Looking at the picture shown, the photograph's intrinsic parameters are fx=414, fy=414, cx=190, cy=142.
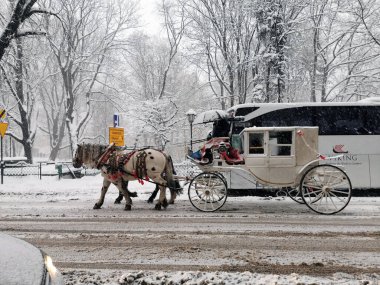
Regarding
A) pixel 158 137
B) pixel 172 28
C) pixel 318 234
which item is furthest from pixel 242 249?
pixel 172 28

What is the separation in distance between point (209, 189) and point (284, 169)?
181 cm

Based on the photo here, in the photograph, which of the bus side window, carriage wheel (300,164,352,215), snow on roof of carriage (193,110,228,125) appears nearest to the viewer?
carriage wheel (300,164,352,215)

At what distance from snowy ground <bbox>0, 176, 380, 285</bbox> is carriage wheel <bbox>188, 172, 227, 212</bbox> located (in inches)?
13.0

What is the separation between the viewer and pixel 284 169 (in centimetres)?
954

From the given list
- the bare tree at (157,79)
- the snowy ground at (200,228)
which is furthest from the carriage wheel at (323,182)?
the bare tree at (157,79)

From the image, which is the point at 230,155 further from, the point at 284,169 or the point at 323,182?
the point at 323,182

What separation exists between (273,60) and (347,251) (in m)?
18.7

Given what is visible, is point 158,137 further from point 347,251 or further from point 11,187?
point 347,251

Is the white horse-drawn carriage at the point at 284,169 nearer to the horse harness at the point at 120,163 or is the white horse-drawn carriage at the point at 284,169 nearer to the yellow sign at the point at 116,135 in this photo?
the horse harness at the point at 120,163

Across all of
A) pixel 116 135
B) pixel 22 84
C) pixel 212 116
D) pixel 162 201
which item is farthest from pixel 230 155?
pixel 22 84

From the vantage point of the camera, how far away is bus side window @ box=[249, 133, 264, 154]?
9758 millimetres

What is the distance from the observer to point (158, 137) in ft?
117

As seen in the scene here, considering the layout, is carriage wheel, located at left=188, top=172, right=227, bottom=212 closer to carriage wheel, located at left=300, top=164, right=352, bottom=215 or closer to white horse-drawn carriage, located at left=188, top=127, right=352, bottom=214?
white horse-drawn carriage, located at left=188, top=127, right=352, bottom=214

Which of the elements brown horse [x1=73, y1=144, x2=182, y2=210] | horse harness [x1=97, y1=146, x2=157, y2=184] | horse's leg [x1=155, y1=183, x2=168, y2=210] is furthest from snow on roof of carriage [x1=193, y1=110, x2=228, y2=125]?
horse's leg [x1=155, y1=183, x2=168, y2=210]
